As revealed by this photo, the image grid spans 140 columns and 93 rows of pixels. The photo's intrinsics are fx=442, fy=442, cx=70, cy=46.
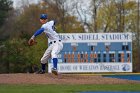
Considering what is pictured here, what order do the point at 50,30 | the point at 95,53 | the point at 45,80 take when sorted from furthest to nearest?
the point at 95,53 < the point at 50,30 < the point at 45,80

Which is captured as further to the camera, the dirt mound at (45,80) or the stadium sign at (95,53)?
the stadium sign at (95,53)

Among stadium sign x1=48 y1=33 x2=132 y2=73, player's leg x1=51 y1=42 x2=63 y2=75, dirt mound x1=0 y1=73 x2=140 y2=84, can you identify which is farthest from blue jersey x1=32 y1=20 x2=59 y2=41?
stadium sign x1=48 y1=33 x2=132 y2=73

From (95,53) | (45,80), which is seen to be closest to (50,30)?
(45,80)

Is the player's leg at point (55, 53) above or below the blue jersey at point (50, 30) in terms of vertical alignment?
below

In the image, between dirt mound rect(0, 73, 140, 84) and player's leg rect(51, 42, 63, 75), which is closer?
dirt mound rect(0, 73, 140, 84)

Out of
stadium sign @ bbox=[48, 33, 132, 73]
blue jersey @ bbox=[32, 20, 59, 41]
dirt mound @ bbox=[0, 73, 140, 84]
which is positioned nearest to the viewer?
dirt mound @ bbox=[0, 73, 140, 84]

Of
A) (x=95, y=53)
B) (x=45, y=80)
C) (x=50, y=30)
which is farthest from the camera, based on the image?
(x=95, y=53)

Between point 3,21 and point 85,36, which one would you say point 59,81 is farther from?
point 3,21

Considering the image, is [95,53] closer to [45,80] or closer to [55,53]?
[55,53]

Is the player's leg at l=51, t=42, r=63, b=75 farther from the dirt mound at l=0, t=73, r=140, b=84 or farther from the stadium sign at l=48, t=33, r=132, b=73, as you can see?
the stadium sign at l=48, t=33, r=132, b=73

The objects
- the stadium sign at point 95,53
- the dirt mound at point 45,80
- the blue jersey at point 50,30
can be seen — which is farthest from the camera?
A: the stadium sign at point 95,53

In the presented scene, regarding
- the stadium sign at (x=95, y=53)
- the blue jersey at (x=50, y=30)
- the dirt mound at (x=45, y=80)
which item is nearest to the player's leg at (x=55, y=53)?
the blue jersey at (x=50, y=30)

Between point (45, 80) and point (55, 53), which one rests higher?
point (55, 53)

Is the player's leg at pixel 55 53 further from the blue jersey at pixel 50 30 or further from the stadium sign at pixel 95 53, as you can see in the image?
the stadium sign at pixel 95 53
